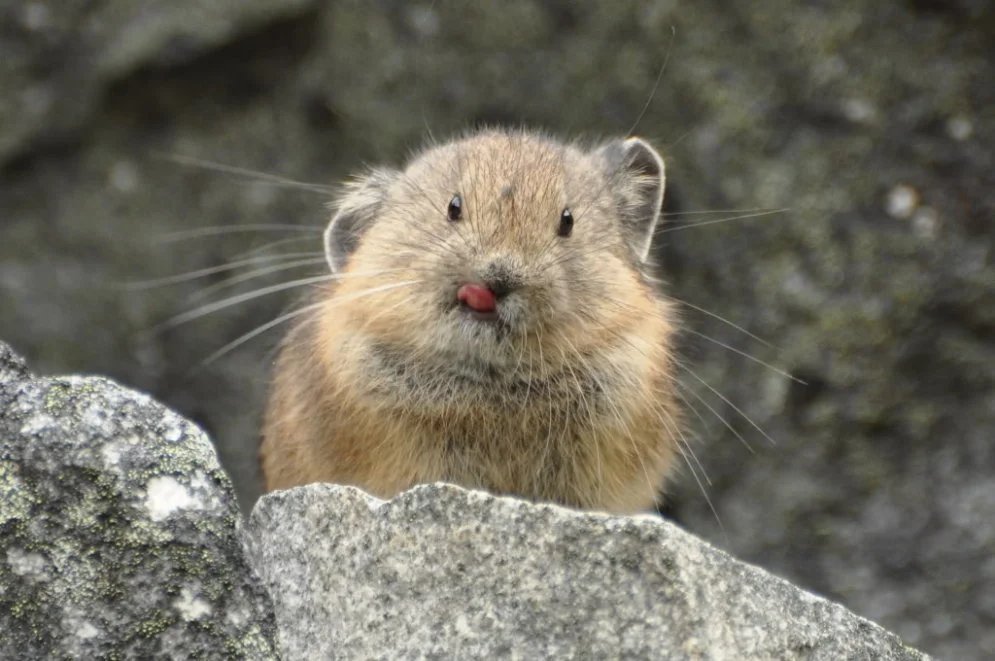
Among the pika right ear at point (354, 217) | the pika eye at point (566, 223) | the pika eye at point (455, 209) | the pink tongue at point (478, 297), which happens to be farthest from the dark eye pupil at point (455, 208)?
the pika right ear at point (354, 217)

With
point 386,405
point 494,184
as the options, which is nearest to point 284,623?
point 386,405

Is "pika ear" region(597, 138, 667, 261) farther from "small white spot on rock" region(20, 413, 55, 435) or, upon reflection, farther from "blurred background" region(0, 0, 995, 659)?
"small white spot on rock" region(20, 413, 55, 435)

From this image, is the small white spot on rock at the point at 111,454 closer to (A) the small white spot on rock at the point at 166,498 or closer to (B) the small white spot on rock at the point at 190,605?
(A) the small white spot on rock at the point at 166,498

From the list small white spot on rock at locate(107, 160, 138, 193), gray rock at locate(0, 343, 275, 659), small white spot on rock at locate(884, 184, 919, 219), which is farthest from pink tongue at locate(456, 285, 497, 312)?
small white spot on rock at locate(107, 160, 138, 193)

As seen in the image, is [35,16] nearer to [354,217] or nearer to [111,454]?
[354,217]

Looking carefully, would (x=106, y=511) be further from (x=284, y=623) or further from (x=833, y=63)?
(x=833, y=63)

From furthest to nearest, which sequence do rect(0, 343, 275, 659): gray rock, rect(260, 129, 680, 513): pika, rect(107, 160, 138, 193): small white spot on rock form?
rect(107, 160, 138, 193): small white spot on rock
rect(260, 129, 680, 513): pika
rect(0, 343, 275, 659): gray rock
